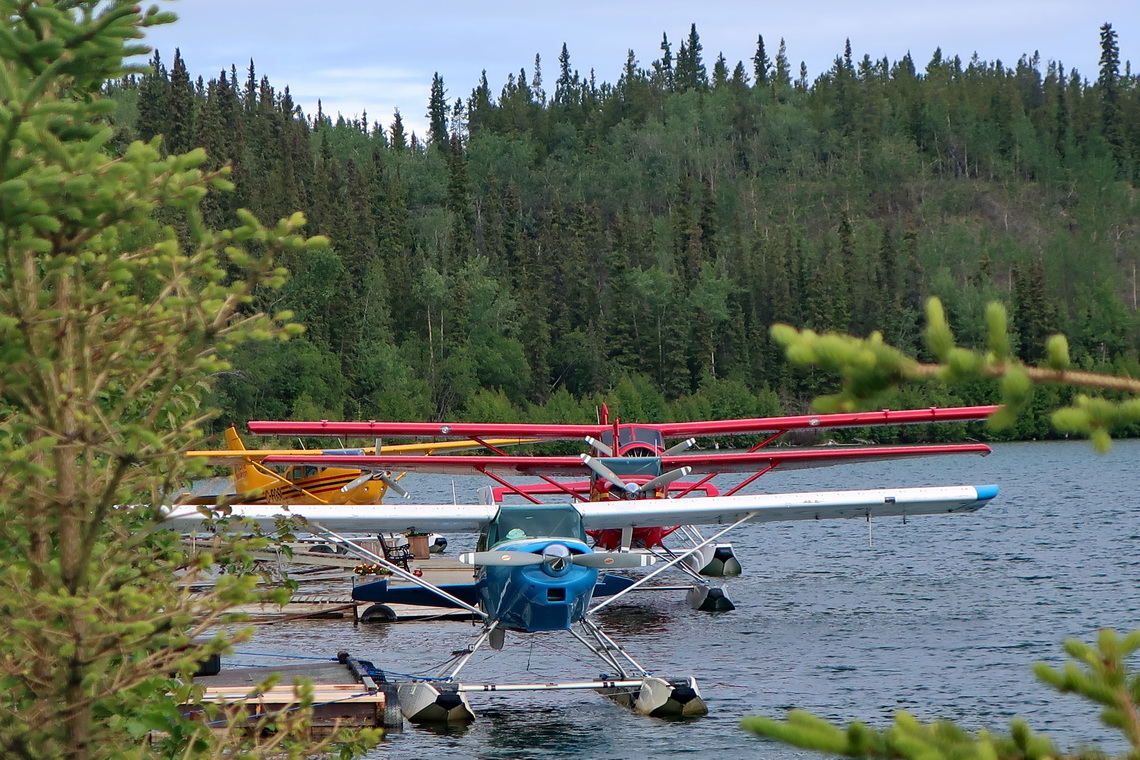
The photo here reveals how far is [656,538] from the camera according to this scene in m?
16.0

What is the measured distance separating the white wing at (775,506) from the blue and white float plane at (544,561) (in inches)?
0.5

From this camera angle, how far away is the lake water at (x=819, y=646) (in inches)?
400

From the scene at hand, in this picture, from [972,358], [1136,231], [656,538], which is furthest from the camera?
[1136,231]

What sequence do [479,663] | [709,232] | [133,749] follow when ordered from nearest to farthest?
1. [133,749]
2. [479,663]
3. [709,232]

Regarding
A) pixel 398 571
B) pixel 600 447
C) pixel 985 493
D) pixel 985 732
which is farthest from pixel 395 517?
pixel 985 732

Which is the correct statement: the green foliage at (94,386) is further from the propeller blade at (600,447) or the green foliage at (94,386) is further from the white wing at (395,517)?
the propeller blade at (600,447)

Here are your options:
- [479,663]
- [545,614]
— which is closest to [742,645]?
[479,663]

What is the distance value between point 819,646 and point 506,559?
21.6 feet

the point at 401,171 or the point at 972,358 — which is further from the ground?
the point at 401,171

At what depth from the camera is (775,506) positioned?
11.6 meters

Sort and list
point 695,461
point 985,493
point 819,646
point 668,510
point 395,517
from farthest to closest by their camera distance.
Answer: point 695,461 < point 819,646 < point 985,493 < point 668,510 < point 395,517

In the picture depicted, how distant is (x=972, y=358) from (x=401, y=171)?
108926mm

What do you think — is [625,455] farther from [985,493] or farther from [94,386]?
[94,386]

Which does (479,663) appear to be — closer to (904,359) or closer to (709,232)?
(904,359)
